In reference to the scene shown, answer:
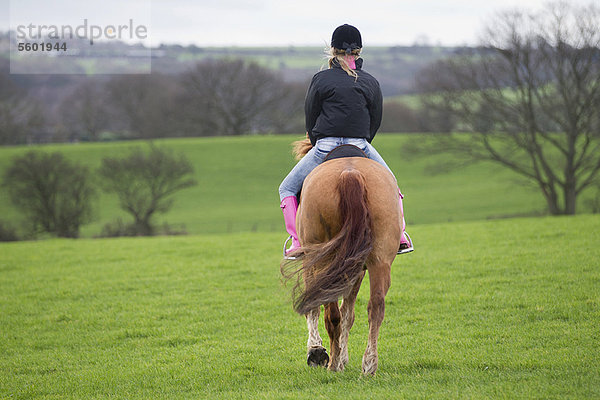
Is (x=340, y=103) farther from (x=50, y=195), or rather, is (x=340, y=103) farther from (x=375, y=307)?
(x=50, y=195)

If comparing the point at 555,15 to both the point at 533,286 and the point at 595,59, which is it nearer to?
the point at 595,59

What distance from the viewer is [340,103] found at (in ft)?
19.2

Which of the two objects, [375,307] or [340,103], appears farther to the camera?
[340,103]

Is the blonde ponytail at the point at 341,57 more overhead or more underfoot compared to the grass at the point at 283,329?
more overhead

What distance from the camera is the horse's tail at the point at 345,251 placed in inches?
196

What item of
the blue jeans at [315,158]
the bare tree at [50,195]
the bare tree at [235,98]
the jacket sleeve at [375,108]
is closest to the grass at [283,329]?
the blue jeans at [315,158]

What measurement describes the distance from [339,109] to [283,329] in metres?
3.61

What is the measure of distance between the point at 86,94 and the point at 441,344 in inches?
2897

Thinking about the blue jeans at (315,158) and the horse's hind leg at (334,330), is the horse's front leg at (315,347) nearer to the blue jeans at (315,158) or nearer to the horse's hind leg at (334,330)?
the horse's hind leg at (334,330)

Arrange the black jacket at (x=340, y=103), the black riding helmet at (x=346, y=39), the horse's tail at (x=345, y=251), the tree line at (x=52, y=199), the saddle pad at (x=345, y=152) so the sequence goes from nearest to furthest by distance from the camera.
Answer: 1. the horse's tail at (x=345, y=251)
2. the saddle pad at (x=345, y=152)
3. the black jacket at (x=340, y=103)
4. the black riding helmet at (x=346, y=39)
5. the tree line at (x=52, y=199)

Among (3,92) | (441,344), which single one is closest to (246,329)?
(441,344)

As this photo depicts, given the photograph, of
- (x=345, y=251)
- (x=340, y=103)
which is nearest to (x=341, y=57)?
(x=340, y=103)

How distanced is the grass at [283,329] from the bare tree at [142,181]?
19.3 metres

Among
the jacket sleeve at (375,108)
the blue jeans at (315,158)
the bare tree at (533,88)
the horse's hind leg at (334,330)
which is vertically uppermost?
the bare tree at (533,88)
